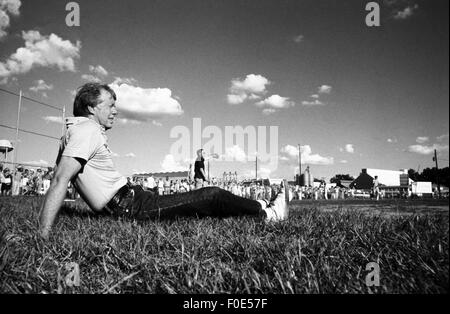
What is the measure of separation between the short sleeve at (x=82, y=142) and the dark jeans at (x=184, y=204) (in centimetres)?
63

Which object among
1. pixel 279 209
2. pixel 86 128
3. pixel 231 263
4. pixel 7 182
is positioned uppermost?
pixel 86 128

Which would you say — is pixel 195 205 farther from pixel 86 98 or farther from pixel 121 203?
pixel 86 98

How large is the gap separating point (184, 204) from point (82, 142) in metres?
1.10

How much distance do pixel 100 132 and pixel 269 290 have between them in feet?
6.97

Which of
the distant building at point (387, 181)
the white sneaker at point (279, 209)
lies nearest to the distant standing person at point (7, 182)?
the white sneaker at point (279, 209)

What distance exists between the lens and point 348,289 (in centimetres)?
124

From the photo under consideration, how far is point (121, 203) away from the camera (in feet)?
9.57

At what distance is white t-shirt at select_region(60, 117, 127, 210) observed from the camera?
253 centimetres

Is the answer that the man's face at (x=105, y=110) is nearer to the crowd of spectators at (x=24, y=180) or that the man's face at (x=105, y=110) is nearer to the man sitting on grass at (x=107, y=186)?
the man sitting on grass at (x=107, y=186)

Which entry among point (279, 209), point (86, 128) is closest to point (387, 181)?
point (279, 209)

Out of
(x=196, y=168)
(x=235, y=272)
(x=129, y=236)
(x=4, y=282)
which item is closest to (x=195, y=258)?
(x=235, y=272)

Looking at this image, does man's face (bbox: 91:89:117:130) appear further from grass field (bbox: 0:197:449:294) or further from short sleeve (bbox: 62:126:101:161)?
grass field (bbox: 0:197:449:294)

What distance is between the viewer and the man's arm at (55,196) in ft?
7.70

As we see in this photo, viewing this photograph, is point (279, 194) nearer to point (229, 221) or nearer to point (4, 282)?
point (229, 221)
